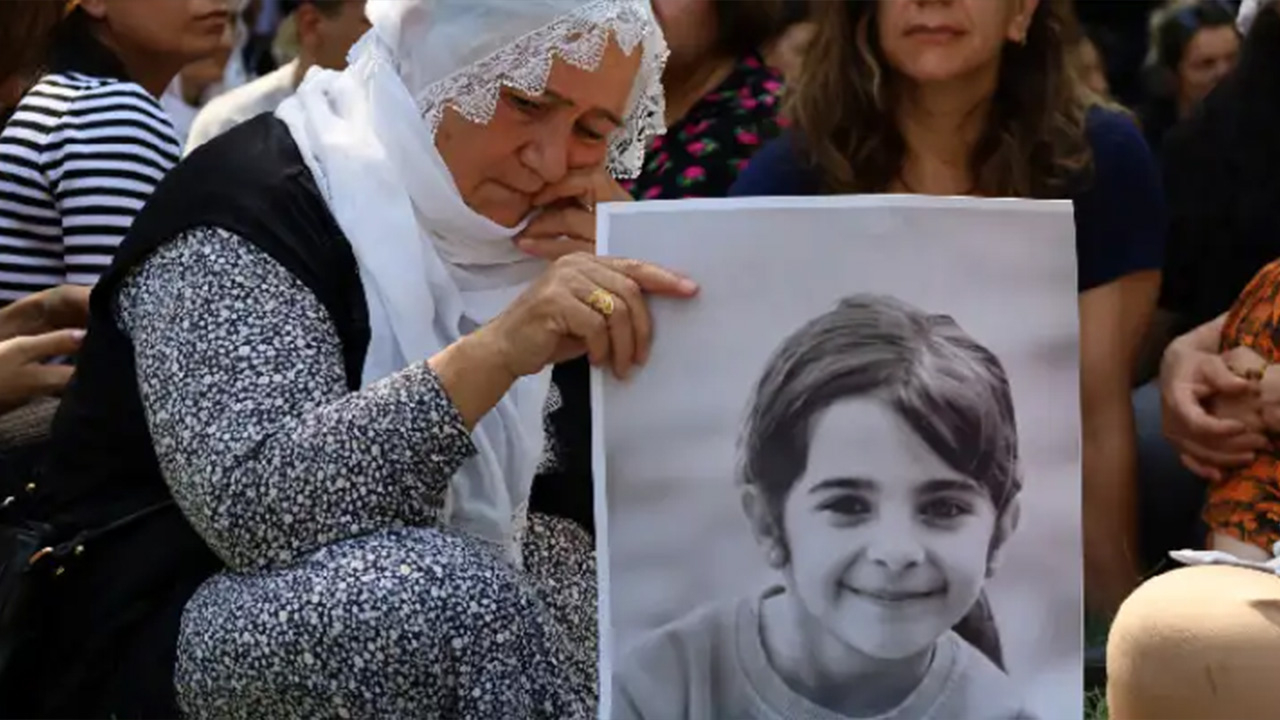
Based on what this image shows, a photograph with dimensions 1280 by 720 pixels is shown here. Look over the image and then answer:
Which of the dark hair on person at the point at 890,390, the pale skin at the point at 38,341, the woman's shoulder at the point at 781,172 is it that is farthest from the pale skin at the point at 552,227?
the woman's shoulder at the point at 781,172

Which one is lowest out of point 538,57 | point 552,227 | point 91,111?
point 91,111

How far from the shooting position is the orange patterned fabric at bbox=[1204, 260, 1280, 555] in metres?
2.98

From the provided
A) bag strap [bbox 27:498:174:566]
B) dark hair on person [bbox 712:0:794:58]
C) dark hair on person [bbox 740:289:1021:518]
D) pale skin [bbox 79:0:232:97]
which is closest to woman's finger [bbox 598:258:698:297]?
dark hair on person [bbox 740:289:1021:518]

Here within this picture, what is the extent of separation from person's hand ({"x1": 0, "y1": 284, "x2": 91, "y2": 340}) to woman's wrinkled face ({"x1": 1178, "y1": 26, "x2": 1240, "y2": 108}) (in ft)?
10.8

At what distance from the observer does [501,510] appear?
2615mm

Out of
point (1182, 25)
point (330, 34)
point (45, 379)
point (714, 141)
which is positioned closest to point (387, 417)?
point (45, 379)

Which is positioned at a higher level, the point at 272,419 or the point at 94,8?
the point at 272,419

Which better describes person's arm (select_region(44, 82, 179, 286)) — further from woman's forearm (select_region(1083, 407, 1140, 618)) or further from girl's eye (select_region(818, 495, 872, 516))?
girl's eye (select_region(818, 495, 872, 516))

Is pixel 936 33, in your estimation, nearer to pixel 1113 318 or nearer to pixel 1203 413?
pixel 1113 318

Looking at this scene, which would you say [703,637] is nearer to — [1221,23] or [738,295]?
[738,295]

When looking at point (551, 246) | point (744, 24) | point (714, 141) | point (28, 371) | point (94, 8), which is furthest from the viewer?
point (744, 24)

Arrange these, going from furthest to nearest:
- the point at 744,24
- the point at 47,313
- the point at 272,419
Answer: the point at 744,24
the point at 47,313
the point at 272,419

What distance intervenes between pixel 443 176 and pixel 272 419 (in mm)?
407

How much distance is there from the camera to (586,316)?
2273 millimetres
